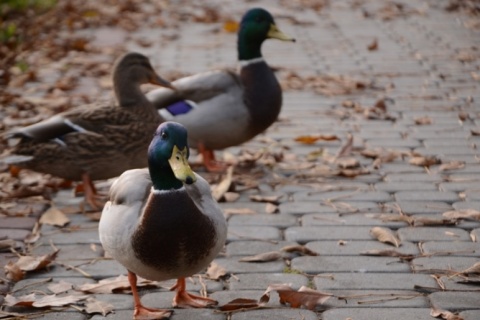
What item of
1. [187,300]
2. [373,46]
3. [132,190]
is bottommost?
[373,46]

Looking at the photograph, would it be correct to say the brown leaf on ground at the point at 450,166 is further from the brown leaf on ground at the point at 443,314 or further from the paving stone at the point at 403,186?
the brown leaf on ground at the point at 443,314

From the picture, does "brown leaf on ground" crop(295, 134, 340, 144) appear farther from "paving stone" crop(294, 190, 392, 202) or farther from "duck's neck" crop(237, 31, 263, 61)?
"paving stone" crop(294, 190, 392, 202)

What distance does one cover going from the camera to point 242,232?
4895mm

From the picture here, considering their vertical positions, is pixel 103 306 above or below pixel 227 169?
above

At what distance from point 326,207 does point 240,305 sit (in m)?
1.59

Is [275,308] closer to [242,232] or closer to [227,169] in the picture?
[242,232]

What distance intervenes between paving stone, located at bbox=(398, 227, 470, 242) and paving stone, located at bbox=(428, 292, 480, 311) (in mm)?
758

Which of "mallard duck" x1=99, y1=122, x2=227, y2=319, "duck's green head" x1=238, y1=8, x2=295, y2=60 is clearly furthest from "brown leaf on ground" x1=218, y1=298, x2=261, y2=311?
"duck's green head" x1=238, y1=8, x2=295, y2=60

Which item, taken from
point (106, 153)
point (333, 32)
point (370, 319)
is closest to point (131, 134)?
point (106, 153)

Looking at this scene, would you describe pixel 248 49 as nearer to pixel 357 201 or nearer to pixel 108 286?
pixel 357 201

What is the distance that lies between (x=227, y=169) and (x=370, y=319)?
260 centimetres

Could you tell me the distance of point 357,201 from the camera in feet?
17.6

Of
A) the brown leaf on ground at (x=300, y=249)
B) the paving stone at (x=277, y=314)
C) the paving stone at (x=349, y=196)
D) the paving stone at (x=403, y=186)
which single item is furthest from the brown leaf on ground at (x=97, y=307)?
the paving stone at (x=403, y=186)

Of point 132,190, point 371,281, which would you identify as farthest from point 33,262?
point 371,281
